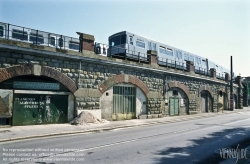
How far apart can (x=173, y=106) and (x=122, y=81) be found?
787cm

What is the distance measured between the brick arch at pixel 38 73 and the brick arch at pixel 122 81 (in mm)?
2401

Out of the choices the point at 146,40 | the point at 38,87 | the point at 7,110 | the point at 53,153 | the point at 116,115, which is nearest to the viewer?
the point at 53,153

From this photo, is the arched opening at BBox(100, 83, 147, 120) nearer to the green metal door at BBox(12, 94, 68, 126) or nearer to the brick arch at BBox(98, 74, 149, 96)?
the brick arch at BBox(98, 74, 149, 96)

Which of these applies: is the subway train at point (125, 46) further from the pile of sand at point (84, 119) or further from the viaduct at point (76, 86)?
the pile of sand at point (84, 119)

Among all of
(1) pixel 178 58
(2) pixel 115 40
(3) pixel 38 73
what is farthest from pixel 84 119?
(1) pixel 178 58

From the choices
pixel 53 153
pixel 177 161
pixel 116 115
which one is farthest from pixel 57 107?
pixel 177 161

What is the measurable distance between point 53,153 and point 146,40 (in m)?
16.5

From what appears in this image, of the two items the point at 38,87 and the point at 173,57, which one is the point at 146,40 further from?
the point at 38,87

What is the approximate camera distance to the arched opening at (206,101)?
25497 millimetres

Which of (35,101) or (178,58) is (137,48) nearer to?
(178,58)

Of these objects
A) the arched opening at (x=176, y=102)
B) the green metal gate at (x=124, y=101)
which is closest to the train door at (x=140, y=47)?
the green metal gate at (x=124, y=101)

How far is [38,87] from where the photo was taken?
39.4 ft

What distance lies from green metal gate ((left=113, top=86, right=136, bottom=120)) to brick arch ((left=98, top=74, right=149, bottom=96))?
59 centimetres

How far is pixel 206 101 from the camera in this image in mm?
26344
